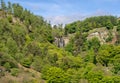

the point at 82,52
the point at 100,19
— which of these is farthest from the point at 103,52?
the point at 100,19

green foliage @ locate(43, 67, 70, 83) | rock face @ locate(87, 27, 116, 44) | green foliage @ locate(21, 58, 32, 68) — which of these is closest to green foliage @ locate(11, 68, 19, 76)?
green foliage @ locate(43, 67, 70, 83)

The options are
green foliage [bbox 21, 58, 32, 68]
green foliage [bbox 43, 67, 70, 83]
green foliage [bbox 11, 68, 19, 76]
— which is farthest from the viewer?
green foliage [bbox 21, 58, 32, 68]

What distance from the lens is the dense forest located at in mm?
85125

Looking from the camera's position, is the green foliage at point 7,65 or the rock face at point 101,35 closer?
the green foliage at point 7,65

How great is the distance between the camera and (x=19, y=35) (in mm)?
114250

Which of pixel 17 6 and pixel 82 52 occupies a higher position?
pixel 17 6

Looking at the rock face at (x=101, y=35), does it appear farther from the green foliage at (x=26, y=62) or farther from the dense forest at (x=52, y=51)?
the green foliage at (x=26, y=62)

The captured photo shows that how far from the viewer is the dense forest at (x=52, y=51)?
279 feet

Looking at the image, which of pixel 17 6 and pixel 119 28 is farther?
pixel 119 28

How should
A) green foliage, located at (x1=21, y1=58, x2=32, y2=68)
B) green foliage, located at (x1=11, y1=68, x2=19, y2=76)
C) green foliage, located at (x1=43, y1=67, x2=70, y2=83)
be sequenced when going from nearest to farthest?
1. green foliage, located at (x1=43, y1=67, x2=70, y2=83)
2. green foliage, located at (x1=11, y1=68, x2=19, y2=76)
3. green foliage, located at (x1=21, y1=58, x2=32, y2=68)

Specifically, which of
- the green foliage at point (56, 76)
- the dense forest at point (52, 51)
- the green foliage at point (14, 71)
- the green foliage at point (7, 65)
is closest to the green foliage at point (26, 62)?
the dense forest at point (52, 51)

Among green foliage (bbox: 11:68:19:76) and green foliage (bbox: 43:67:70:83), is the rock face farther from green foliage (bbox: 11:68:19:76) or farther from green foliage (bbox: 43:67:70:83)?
green foliage (bbox: 11:68:19:76)

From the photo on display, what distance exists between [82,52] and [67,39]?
19001 mm

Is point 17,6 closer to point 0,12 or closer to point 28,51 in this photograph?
point 0,12
